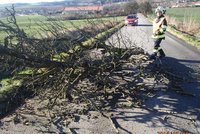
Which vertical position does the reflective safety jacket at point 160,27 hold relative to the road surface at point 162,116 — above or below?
above

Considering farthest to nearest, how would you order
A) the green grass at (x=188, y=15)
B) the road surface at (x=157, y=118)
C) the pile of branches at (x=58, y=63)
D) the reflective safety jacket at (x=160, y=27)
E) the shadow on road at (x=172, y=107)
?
the green grass at (x=188, y=15), the reflective safety jacket at (x=160, y=27), the pile of branches at (x=58, y=63), the shadow on road at (x=172, y=107), the road surface at (x=157, y=118)

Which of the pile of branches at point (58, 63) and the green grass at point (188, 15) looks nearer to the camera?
the pile of branches at point (58, 63)

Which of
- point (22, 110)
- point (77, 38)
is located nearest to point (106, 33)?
point (77, 38)

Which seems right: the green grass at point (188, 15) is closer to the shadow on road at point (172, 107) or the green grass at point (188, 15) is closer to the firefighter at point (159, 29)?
the firefighter at point (159, 29)

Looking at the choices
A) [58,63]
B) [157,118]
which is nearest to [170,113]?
[157,118]

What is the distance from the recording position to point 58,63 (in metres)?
7.50

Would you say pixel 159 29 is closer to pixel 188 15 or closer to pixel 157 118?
pixel 157 118

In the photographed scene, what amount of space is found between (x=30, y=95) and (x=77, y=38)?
2010mm

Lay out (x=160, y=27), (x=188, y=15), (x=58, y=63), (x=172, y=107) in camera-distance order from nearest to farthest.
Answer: (x=172, y=107)
(x=58, y=63)
(x=160, y=27)
(x=188, y=15)

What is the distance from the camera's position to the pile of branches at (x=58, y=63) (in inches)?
283

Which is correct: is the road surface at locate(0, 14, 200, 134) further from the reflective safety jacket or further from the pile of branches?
the reflective safety jacket

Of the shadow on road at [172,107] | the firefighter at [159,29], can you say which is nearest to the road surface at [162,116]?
the shadow on road at [172,107]

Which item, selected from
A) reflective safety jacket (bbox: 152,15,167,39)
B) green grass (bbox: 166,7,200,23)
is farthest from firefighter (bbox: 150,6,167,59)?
green grass (bbox: 166,7,200,23)

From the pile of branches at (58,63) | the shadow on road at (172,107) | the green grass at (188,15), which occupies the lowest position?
the green grass at (188,15)
